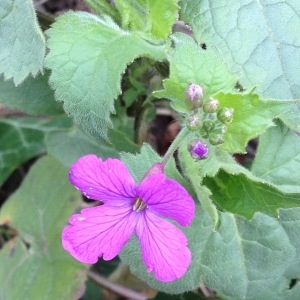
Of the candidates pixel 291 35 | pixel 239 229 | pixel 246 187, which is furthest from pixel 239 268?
pixel 291 35

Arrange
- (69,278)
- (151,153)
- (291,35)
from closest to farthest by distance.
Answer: (151,153)
(291,35)
(69,278)

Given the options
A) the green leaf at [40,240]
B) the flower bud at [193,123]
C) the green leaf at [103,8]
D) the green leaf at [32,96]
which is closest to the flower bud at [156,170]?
the flower bud at [193,123]

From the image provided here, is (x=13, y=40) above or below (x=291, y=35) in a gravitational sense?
below

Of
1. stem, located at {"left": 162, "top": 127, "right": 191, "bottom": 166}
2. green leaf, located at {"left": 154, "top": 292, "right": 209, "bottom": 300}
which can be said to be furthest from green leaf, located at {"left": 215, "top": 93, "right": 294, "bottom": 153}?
green leaf, located at {"left": 154, "top": 292, "right": 209, "bottom": 300}

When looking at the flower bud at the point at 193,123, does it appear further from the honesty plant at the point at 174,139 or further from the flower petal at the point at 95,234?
the flower petal at the point at 95,234

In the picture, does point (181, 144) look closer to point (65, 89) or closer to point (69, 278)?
point (65, 89)

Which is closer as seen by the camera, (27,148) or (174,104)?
(174,104)

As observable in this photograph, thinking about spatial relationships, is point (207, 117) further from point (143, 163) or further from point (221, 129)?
point (143, 163)
